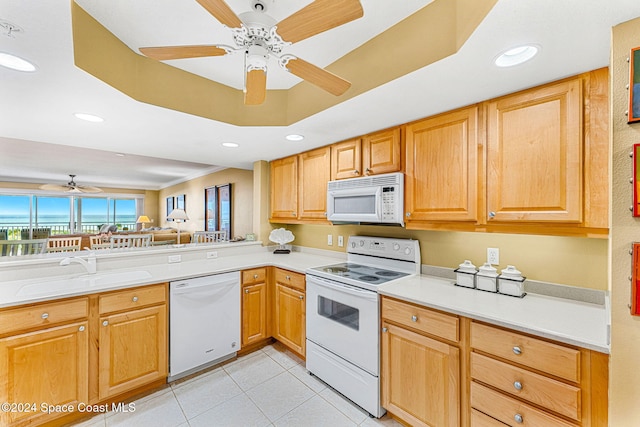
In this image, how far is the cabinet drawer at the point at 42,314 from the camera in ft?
4.92

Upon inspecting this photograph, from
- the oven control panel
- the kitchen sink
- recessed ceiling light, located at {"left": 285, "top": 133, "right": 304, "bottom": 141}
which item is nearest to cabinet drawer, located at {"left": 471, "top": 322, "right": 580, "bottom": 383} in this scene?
the oven control panel

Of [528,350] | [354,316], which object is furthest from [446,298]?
[354,316]

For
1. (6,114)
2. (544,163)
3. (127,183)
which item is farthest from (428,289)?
(127,183)

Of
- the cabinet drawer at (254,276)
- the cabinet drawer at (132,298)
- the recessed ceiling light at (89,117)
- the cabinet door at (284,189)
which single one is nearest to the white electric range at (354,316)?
the cabinet drawer at (254,276)

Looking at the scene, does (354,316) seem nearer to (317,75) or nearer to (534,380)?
(534,380)

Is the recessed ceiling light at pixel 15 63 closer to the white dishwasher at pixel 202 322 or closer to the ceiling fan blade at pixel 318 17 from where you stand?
the ceiling fan blade at pixel 318 17

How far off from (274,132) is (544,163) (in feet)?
5.96

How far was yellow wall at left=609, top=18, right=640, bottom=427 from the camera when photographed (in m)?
0.95

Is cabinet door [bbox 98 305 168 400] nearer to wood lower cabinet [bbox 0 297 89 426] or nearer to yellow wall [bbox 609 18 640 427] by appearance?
wood lower cabinet [bbox 0 297 89 426]

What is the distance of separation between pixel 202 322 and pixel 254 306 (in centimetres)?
49

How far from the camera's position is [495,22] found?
971 millimetres

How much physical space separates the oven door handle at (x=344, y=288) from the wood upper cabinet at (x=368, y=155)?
92cm

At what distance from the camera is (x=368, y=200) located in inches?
81.9

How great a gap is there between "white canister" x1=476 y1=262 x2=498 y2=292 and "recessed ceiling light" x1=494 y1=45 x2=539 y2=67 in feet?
3.76
